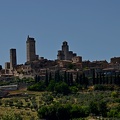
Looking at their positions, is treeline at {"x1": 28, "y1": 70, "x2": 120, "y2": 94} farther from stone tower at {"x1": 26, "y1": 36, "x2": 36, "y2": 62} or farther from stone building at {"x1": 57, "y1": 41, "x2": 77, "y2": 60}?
stone building at {"x1": 57, "y1": 41, "x2": 77, "y2": 60}

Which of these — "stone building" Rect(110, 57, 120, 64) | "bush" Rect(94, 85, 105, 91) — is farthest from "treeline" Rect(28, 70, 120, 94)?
"stone building" Rect(110, 57, 120, 64)

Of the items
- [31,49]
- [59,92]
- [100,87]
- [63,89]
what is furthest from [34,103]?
[31,49]

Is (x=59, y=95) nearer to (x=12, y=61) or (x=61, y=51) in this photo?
(x=12, y=61)

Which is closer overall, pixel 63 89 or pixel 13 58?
pixel 63 89

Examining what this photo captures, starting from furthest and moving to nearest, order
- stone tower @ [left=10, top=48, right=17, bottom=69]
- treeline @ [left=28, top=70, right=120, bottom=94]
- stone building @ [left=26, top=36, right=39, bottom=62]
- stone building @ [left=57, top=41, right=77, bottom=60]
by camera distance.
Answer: stone building @ [left=57, top=41, right=77, bottom=60] < stone building @ [left=26, top=36, right=39, bottom=62] < stone tower @ [left=10, top=48, right=17, bottom=69] < treeline @ [left=28, top=70, right=120, bottom=94]

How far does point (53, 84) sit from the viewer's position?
59.5m

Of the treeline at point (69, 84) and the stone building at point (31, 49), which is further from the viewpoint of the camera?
the stone building at point (31, 49)

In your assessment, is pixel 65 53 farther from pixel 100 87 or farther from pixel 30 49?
pixel 100 87

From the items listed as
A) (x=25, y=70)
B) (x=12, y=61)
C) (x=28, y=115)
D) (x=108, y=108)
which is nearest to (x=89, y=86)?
(x=108, y=108)

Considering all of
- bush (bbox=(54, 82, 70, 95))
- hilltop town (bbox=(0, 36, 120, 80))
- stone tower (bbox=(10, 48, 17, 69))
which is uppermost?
stone tower (bbox=(10, 48, 17, 69))

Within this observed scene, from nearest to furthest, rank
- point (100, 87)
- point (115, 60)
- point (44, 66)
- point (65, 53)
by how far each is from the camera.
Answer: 1. point (100, 87)
2. point (44, 66)
3. point (115, 60)
4. point (65, 53)

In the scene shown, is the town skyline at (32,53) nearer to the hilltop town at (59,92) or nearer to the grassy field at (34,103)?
the hilltop town at (59,92)

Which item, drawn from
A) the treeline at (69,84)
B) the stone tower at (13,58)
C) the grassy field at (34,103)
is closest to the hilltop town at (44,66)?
the stone tower at (13,58)

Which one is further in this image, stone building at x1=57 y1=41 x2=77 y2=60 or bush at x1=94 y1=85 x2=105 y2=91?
stone building at x1=57 y1=41 x2=77 y2=60
